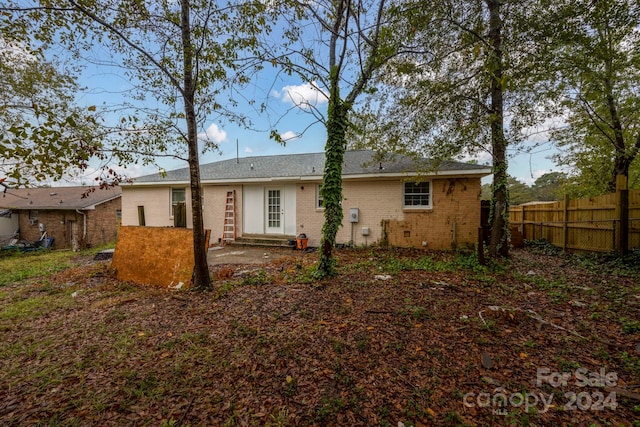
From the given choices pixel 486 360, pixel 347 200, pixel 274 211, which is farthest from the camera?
pixel 274 211

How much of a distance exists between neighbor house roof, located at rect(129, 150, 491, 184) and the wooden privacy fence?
3.14 meters

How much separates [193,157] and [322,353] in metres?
3.96

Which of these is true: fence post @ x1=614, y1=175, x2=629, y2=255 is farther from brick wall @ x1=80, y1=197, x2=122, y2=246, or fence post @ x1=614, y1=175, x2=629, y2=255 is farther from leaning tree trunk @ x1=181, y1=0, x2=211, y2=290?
brick wall @ x1=80, y1=197, x2=122, y2=246

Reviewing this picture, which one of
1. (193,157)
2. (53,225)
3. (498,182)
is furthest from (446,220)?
(53,225)

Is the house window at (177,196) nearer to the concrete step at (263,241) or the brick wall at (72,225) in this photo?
the concrete step at (263,241)

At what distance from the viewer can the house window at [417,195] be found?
9242 mm

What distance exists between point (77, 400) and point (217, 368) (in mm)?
1133

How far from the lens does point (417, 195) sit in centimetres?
934

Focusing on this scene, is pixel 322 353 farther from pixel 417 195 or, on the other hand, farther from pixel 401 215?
pixel 417 195

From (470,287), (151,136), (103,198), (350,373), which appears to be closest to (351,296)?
(350,373)

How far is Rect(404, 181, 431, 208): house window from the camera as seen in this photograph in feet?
30.3

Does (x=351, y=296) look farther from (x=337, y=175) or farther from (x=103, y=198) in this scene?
(x=103, y=198)

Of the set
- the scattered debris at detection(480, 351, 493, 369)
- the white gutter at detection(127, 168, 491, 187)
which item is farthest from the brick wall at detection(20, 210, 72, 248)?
the scattered debris at detection(480, 351, 493, 369)

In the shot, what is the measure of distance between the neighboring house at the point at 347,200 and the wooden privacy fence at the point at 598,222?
2.98m
